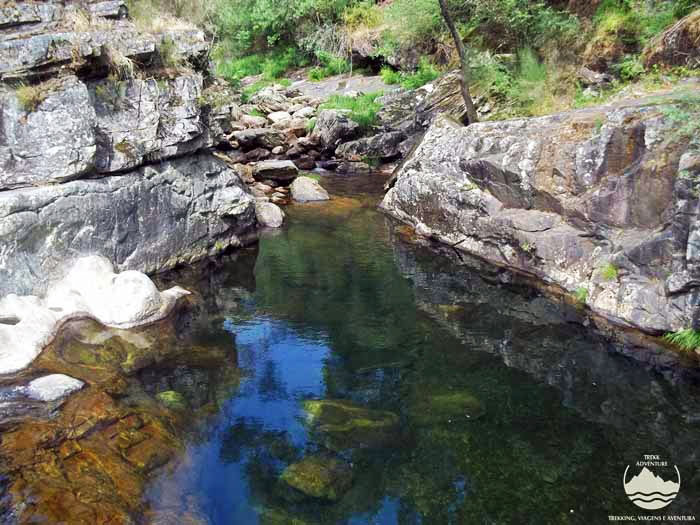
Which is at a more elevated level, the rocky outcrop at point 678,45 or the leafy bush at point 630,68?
the rocky outcrop at point 678,45

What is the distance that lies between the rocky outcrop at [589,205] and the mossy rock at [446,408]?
3.19 metres

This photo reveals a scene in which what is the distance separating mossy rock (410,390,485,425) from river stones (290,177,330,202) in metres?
10.6

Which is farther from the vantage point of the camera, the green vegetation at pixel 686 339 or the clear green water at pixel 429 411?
the green vegetation at pixel 686 339

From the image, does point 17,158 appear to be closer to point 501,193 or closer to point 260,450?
point 260,450

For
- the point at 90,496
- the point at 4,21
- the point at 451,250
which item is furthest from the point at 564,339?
the point at 4,21

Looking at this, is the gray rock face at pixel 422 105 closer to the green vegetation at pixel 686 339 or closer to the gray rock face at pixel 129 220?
the gray rock face at pixel 129 220

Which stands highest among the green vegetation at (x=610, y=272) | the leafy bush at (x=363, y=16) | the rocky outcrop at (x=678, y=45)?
the rocky outcrop at (x=678, y=45)

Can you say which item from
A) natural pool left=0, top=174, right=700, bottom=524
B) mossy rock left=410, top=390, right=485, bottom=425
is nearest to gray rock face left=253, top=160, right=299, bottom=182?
natural pool left=0, top=174, right=700, bottom=524

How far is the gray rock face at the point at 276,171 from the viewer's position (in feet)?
59.1

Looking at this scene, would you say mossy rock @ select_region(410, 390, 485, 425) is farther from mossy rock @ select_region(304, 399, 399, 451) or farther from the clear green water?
mossy rock @ select_region(304, 399, 399, 451)

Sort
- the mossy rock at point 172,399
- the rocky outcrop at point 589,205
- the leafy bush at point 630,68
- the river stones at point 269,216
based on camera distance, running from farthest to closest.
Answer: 1. the river stones at point 269,216
2. the leafy bush at point 630,68
3. the rocky outcrop at point 589,205
4. the mossy rock at point 172,399

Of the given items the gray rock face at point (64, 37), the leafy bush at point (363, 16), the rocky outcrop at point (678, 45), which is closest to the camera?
the gray rock face at point (64, 37)

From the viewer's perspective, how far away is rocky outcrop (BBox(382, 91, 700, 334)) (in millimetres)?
8367

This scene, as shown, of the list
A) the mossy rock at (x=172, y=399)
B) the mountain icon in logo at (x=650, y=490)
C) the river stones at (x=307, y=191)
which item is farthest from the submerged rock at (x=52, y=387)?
the river stones at (x=307, y=191)
